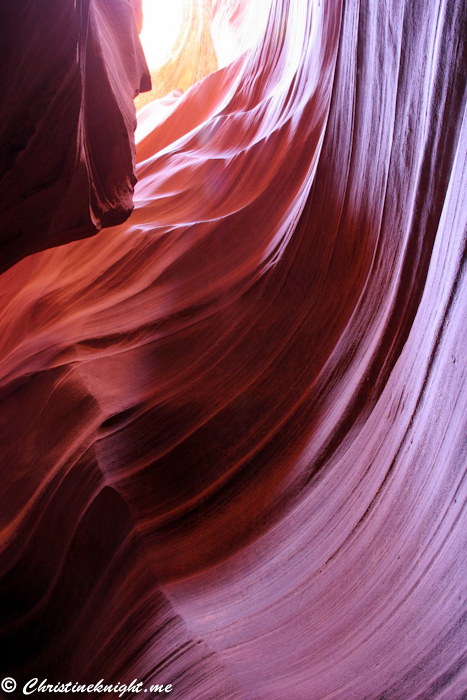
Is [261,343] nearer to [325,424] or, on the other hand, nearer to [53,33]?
[325,424]

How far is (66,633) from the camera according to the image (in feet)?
6.70

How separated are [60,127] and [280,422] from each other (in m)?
1.61

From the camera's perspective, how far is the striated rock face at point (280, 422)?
154 cm

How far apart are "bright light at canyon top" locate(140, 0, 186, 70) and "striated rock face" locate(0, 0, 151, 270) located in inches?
260

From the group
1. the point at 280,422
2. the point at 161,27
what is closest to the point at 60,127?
the point at 280,422

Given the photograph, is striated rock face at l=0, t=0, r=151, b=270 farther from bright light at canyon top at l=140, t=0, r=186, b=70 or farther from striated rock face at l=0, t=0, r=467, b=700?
bright light at canyon top at l=140, t=0, r=186, b=70

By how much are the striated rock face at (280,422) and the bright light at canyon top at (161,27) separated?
6.25 metres

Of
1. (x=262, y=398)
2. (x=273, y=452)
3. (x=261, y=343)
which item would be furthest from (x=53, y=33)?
(x=273, y=452)

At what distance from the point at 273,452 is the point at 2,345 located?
1.89 metres

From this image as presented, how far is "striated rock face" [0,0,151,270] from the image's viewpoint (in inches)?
70.5

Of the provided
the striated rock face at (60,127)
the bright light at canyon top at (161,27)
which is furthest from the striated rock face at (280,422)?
the bright light at canyon top at (161,27)

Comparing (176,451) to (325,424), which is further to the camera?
(176,451)

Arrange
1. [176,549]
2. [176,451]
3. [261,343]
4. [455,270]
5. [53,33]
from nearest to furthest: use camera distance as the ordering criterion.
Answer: [455,270]
[53,33]
[176,549]
[176,451]
[261,343]

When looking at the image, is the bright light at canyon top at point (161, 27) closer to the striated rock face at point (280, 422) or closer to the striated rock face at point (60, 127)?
the striated rock face at point (280, 422)
